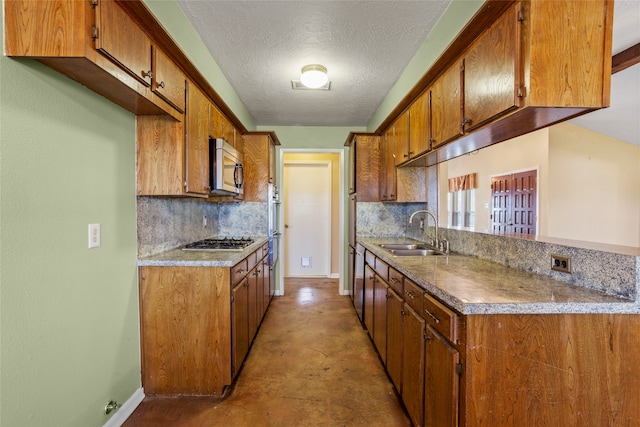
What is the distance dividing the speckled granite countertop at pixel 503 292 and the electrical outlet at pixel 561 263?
0.06m

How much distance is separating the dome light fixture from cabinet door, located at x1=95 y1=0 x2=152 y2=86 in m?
1.43

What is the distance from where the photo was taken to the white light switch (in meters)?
1.51

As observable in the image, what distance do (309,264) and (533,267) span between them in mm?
4139

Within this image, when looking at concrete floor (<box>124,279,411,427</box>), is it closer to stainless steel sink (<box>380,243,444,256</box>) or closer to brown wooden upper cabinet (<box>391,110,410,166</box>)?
stainless steel sink (<box>380,243,444,256</box>)

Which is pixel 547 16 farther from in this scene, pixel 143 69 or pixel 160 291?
pixel 160 291

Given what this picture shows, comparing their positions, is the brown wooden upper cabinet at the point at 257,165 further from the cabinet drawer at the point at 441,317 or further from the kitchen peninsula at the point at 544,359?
the kitchen peninsula at the point at 544,359

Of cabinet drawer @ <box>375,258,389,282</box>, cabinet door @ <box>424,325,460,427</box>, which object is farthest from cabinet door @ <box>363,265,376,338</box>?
cabinet door @ <box>424,325,460,427</box>

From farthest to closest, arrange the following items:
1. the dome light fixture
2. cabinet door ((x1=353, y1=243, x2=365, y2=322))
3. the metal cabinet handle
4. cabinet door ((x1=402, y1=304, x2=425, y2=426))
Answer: cabinet door ((x1=353, y1=243, x2=365, y2=322))
the dome light fixture
cabinet door ((x1=402, y1=304, x2=425, y2=426))
the metal cabinet handle

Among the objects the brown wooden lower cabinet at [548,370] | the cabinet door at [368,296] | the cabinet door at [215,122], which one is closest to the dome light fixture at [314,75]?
the cabinet door at [215,122]

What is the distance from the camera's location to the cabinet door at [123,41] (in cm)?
119

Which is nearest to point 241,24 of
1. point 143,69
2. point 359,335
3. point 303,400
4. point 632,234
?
point 143,69

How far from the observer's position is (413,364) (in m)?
1.62

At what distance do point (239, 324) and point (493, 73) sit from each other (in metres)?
2.17

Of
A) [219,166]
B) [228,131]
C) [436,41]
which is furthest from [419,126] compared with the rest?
[228,131]
